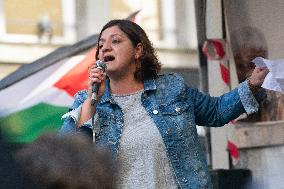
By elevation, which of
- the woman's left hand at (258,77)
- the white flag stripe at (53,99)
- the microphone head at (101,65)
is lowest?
the white flag stripe at (53,99)

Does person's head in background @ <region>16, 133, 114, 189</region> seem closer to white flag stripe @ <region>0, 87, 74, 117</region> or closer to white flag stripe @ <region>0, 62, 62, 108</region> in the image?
white flag stripe @ <region>0, 62, 62, 108</region>

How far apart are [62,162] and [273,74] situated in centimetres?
224

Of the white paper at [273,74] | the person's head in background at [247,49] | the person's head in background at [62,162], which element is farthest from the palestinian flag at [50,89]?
the person's head in background at [62,162]

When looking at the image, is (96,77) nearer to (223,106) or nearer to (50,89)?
(223,106)

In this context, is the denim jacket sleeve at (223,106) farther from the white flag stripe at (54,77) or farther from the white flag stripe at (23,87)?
the white flag stripe at (54,77)

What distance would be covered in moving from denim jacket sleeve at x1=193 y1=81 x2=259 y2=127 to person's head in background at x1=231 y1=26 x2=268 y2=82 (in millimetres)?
973

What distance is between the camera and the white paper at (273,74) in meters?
3.33

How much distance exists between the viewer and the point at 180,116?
3195 millimetres

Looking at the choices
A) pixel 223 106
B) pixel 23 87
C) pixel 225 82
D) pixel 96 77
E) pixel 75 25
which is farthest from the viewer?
pixel 75 25

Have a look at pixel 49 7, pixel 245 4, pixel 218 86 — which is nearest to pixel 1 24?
pixel 49 7

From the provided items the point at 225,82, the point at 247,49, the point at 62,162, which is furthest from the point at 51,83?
the point at 62,162

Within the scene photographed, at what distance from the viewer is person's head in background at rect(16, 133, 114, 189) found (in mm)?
1230

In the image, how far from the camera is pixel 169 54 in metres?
14.8

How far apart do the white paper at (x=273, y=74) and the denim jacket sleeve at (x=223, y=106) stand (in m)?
0.08
